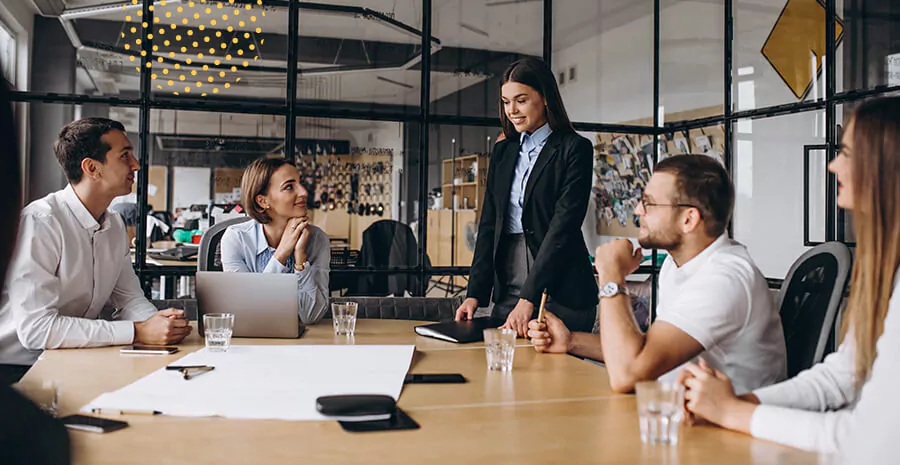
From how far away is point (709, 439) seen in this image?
3.95 feet

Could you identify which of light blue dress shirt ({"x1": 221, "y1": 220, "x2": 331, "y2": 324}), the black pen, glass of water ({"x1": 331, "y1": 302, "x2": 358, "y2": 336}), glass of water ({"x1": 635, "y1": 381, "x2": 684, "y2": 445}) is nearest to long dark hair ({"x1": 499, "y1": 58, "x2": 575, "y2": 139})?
light blue dress shirt ({"x1": 221, "y1": 220, "x2": 331, "y2": 324})

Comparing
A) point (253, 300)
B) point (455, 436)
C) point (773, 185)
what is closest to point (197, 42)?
point (253, 300)

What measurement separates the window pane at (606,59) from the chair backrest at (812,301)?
2716 millimetres

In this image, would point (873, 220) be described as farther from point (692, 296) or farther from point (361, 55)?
point (361, 55)

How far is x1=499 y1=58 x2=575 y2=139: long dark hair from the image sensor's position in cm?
274

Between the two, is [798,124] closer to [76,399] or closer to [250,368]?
[250,368]

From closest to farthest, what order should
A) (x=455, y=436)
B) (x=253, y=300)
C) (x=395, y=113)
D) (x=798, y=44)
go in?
(x=455, y=436) < (x=253, y=300) < (x=395, y=113) < (x=798, y=44)

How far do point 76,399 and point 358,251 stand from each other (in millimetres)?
2578

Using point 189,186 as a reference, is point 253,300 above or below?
below

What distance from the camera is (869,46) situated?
12.3ft

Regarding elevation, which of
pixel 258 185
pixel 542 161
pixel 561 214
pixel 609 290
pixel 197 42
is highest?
pixel 197 42

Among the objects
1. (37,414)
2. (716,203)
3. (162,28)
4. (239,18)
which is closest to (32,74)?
(162,28)

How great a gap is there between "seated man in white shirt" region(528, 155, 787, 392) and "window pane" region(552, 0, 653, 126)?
2.65 meters

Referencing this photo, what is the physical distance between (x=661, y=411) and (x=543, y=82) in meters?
1.81
